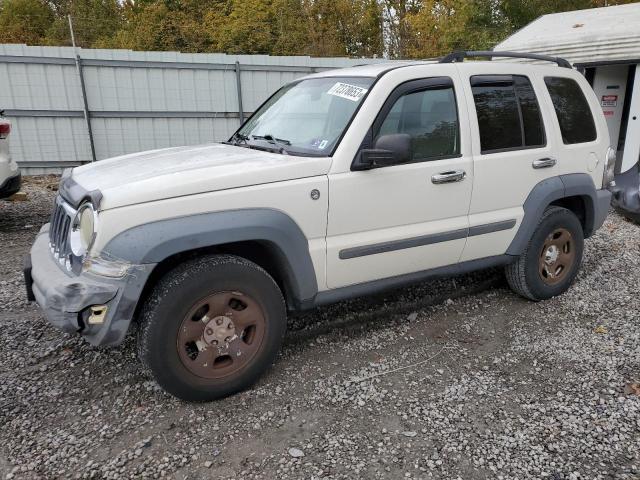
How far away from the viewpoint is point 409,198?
3.42 metres

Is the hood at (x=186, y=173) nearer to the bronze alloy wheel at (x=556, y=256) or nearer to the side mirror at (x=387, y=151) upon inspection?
the side mirror at (x=387, y=151)

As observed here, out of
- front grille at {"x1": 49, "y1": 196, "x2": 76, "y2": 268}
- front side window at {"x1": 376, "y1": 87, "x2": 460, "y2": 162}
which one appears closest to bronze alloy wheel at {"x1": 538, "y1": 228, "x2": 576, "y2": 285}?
front side window at {"x1": 376, "y1": 87, "x2": 460, "y2": 162}

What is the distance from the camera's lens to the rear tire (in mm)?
4230

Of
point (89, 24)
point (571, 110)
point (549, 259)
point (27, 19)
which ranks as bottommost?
point (549, 259)

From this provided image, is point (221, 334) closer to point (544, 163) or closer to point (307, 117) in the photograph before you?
point (307, 117)

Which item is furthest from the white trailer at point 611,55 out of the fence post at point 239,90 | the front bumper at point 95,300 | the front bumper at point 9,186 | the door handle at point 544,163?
the front bumper at point 9,186

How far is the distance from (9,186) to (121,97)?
474 centimetres

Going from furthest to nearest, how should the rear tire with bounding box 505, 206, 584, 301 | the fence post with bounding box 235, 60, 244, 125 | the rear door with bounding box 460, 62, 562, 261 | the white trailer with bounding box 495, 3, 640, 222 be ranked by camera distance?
the fence post with bounding box 235, 60, 244, 125, the white trailer with bounding box 495, 3, 640, 222, the rear tire with bounding box 505, 206, 584, 301, the rear door with bounding box 460, 62, 562, 261

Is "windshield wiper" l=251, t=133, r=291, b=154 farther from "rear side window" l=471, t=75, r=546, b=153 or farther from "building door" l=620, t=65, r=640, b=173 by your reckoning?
"building door" l=620, t=65, r=640, b=173

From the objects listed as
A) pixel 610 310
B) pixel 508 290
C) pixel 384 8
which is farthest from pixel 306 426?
pixel 384 8

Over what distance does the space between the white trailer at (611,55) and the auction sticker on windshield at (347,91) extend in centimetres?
597

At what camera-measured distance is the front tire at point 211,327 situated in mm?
2766

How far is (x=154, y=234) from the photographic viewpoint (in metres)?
2.65

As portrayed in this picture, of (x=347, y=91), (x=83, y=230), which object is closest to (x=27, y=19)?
(x=347, y=91)
